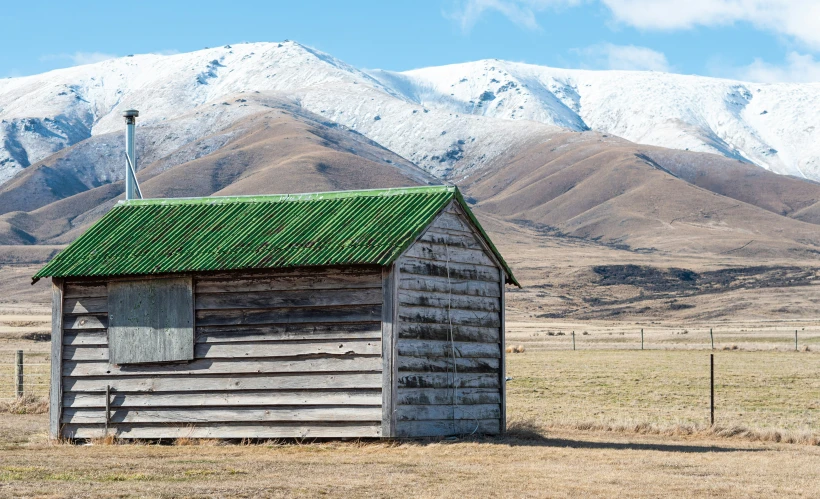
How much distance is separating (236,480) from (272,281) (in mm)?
5625

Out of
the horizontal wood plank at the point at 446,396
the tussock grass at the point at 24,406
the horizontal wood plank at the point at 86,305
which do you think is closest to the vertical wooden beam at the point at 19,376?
the tussock grass at the point at 24,406

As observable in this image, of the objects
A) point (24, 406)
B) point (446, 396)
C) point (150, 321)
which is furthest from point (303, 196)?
point (24, 406)

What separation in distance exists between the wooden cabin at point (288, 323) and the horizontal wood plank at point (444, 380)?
3 centimetres

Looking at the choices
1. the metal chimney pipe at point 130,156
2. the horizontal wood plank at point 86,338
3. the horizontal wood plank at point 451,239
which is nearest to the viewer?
the horizontal wood plank at point 451,239

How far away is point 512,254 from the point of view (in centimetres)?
17200

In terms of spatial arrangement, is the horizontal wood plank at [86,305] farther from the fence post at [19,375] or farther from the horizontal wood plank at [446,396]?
the fence post at [19,375]

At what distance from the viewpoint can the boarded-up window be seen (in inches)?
784

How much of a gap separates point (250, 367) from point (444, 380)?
3.29 m

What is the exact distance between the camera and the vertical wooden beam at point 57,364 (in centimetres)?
2077

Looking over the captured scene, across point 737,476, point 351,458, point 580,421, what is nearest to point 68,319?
point 351,458

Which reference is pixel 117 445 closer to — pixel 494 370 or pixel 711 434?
pixel 494 370

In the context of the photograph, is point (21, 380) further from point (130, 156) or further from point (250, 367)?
point (250, 367)

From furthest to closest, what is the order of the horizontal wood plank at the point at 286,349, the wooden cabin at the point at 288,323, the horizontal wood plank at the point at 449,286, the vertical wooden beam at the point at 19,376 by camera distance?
the vertical wooden beam at the point at 19,376 < the horizontal wood plank at the point at 449,286 < the wooden cabin at the point at 288,323 < the horizontal wood plank at the point at 286,349

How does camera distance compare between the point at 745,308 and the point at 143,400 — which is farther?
the point at 745,308
